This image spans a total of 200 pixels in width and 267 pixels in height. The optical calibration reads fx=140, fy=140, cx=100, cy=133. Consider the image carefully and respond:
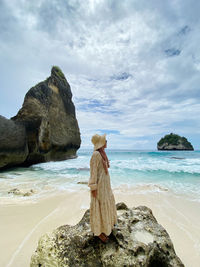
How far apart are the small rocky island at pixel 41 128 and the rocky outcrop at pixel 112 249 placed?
11.7m

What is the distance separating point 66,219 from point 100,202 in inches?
97.1

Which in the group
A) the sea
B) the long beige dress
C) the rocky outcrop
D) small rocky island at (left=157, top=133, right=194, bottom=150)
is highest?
small rocky island at (left=157, top=133, right=194, bottom=150)

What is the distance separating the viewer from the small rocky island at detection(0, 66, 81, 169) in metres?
12.3

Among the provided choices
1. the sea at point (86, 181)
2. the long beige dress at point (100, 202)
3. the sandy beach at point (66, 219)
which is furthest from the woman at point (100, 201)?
the sea at point (86, 181)

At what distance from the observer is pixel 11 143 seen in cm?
1208

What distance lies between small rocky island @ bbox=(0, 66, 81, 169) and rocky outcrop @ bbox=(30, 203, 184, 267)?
38.4 feet

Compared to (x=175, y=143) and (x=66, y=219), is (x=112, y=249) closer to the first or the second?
(x=66, y=219)

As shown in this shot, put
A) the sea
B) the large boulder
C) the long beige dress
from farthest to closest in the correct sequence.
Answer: the large boulder
the sea
the long beige dress

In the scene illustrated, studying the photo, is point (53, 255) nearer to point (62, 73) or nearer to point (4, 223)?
point (4, 223)

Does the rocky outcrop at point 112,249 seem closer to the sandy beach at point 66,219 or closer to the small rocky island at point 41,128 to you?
the sandy beach at point 66,219

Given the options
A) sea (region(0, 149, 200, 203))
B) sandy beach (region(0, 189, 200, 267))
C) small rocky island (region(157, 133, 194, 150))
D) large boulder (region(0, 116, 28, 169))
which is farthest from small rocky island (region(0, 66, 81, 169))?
small rocky island (region(157, 133, 194, 150))

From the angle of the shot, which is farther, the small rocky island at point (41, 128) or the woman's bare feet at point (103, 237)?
the small rocky island at point (41, 128)

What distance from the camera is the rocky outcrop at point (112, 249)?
1888mm

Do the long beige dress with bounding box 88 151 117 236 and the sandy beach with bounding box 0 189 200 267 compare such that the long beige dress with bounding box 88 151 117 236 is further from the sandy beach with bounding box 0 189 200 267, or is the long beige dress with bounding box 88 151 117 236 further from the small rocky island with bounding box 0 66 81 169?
the small rocky island with bounding box 0 66 81 169
